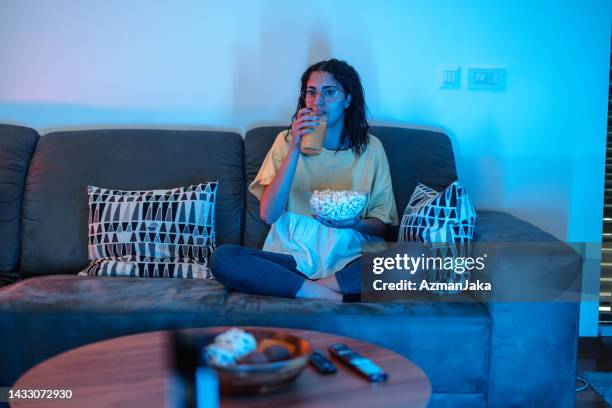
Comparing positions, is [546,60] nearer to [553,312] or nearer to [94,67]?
[553,312]

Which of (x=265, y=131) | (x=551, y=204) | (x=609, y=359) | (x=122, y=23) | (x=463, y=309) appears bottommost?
(x=609, y=359)

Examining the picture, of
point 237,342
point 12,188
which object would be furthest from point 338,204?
point 12,188

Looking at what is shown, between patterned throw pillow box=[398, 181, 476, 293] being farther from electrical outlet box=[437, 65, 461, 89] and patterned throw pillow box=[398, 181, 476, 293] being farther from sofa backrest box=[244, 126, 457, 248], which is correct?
electrical outlet box=[437, 65, 461, 89]

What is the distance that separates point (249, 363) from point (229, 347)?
42 mm

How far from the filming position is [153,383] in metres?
1.03

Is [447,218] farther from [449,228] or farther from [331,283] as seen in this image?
[331,283]

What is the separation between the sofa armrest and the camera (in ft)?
5.27

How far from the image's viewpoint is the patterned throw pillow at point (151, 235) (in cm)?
204

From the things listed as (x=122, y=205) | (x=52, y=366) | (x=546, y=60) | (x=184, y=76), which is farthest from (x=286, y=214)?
(x=546, y=60)

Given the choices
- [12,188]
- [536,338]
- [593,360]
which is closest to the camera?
[536,338]

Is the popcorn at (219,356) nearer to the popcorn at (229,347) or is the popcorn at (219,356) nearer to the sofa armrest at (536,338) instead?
the popcorn at (229,347)

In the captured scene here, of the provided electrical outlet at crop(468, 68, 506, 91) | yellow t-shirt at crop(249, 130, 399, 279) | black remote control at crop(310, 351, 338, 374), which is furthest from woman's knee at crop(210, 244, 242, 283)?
electrical outlet at crop(468, 68, 506, 91)

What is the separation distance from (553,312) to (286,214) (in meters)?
0.88

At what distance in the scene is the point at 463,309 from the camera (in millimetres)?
1682
